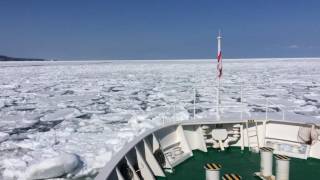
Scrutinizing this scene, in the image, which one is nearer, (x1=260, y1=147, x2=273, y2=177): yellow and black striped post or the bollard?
the bollard

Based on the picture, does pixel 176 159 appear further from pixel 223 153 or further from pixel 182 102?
pixel 182 102

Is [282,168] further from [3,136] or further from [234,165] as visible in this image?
[3,136]

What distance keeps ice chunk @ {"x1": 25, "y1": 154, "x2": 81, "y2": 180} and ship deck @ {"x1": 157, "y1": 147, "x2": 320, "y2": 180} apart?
1328 millimetres

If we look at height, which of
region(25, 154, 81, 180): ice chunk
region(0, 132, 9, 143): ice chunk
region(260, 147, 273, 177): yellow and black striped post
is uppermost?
region(260, 147, 273, 177): yellow and black striped post

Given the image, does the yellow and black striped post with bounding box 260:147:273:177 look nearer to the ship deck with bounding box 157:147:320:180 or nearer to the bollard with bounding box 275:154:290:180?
the ship deck with bounding box 157:147:320:180

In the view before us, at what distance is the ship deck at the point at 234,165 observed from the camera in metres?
4.45

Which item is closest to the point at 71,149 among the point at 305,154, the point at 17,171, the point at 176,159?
the point at 17,171

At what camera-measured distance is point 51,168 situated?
4656 millimetres

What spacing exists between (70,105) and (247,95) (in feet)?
22.5

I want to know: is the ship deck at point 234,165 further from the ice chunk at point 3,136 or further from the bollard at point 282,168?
the ice chunk at point 3,136

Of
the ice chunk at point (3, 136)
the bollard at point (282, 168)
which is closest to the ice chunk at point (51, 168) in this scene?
the bollard at point (282, 168)

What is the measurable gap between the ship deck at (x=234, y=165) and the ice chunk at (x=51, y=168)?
133 centimetres

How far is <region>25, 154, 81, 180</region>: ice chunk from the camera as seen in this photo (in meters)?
4.61

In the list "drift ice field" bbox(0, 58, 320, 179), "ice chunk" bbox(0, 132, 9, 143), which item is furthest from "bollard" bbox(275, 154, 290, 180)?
"ice chunk" bbox(0, 132, 9, 143)
